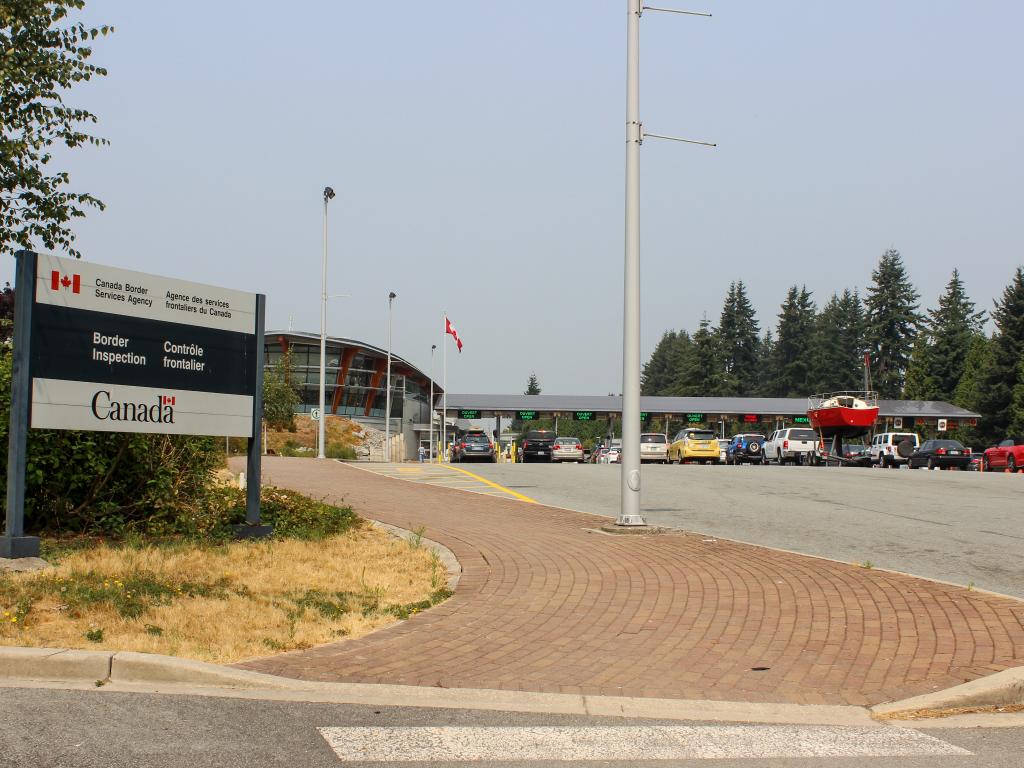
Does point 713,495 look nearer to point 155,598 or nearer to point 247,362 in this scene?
point 247,362

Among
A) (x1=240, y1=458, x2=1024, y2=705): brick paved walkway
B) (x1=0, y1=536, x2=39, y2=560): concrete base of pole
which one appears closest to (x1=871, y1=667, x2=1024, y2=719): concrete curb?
(x1=240, y1=458, x2=1024, y2=705): brick paved walkway

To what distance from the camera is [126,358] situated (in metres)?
10.1

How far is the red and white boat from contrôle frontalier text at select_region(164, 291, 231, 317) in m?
40.4

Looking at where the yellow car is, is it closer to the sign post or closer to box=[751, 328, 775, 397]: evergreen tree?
the sign post

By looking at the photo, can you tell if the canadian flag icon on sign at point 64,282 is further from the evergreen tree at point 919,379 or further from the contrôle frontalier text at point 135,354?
the evergreen tree at point 919,379

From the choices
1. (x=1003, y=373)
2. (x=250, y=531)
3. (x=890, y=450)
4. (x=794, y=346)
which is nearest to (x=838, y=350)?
(x=794, y=346)

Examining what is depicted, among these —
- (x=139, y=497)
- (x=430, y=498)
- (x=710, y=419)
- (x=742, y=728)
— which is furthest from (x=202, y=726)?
(x=710, y=419)

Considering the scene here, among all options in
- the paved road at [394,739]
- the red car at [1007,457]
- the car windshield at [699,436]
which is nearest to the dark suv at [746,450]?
the car windshield at [699,436]

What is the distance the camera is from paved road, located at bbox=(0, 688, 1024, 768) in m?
4.74

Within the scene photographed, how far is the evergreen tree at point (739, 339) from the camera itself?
151000 mm

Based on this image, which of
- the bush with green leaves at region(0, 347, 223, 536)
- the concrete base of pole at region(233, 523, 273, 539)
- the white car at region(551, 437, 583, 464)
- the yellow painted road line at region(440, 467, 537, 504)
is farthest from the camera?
the white car at region(551, 437, 583, 464)

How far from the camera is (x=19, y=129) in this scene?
15211 mm

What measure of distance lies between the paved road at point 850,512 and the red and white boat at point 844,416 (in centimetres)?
1976

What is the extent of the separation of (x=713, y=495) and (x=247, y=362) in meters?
12.0
